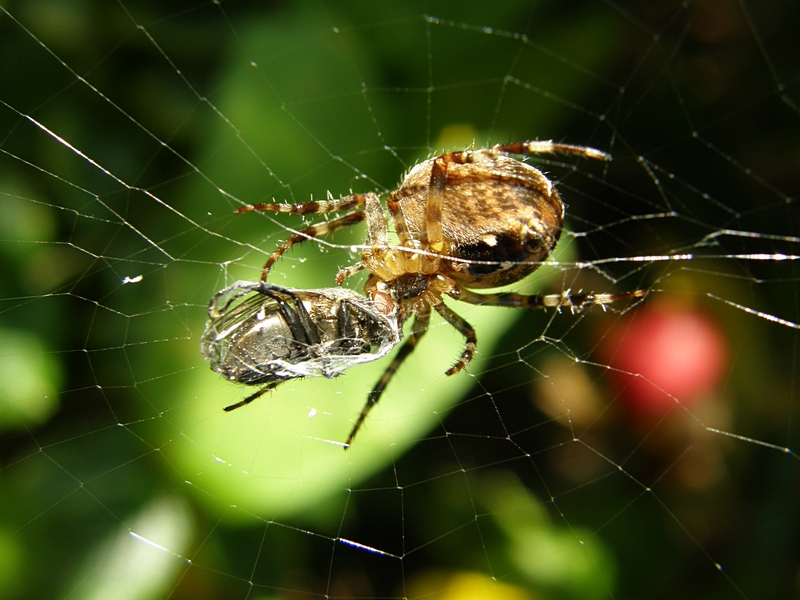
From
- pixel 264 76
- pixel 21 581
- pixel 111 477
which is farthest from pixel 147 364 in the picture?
pixel 264 76

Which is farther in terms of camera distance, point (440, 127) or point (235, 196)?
point (440, 127)

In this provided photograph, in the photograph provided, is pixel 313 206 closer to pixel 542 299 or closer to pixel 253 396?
pixel 253 396

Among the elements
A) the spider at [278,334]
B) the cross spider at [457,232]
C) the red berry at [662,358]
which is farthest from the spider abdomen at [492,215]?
the red berry at [662,358]

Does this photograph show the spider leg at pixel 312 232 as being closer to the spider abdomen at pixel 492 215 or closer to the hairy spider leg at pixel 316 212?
the hairy spider leg at pixel 316 212

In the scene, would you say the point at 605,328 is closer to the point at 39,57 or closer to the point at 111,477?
the point at 111,477

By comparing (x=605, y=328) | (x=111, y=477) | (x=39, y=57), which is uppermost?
(x=39, y=57)

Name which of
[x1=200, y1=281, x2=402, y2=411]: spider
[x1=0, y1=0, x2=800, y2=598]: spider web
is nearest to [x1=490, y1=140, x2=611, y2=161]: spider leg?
[x1=0, y1=0, x2=800, y2=598]: spider web
